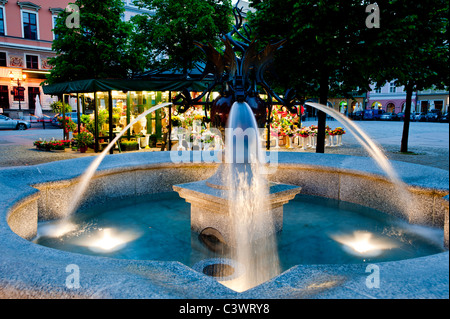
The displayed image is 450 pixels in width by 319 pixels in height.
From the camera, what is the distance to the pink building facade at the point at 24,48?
40656 millimetres

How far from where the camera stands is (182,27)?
2138 centimetres

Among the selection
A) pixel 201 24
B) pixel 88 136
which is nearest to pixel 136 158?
pixel 88 136

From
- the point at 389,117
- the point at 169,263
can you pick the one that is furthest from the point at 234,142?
the point at 389,117

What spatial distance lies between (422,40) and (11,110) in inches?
1710

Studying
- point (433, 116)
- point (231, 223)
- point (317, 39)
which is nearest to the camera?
point (231, 223)

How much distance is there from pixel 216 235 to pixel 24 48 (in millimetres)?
46291

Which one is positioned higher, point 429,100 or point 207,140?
point 429,100

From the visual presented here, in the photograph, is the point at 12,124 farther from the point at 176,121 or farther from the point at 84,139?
the point at 176,121

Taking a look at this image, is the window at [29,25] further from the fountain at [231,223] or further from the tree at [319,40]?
the fountain at [231,223]

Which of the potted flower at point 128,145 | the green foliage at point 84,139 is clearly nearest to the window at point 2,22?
the green foliage at point 84,139

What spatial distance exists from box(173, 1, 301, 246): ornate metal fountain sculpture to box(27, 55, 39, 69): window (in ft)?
150

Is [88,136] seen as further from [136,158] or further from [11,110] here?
[11,110]

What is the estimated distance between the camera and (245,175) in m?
4.71

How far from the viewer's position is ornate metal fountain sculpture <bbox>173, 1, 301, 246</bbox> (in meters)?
4.48
